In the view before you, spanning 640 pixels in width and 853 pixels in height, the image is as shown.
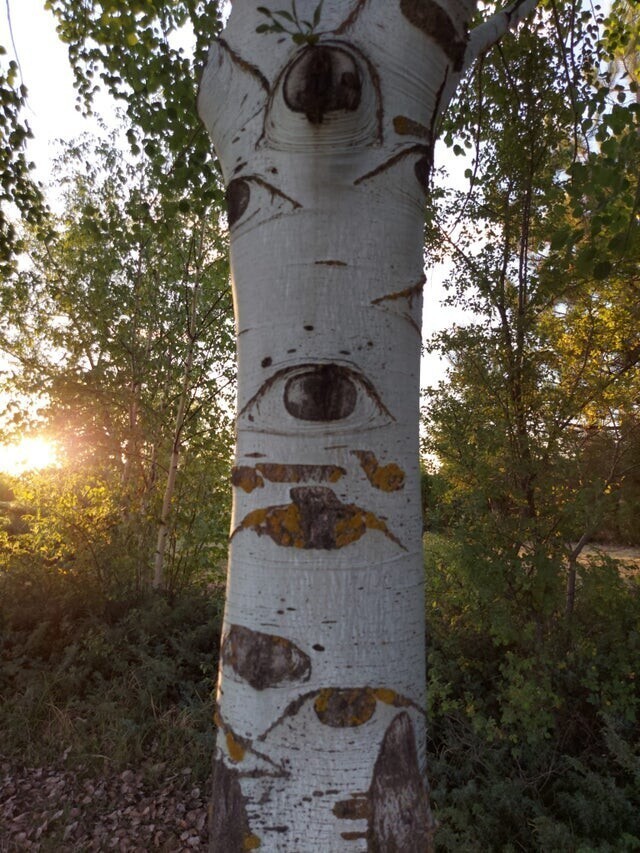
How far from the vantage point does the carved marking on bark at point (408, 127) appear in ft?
3.23

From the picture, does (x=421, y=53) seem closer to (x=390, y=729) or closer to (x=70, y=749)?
(x=390, y=729)

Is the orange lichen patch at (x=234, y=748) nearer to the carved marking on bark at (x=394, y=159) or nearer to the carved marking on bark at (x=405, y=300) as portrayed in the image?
the carved marking on bark at (x=405, y=300)

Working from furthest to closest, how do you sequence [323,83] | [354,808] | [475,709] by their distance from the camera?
[475,709]
[323,83]
[354,808]

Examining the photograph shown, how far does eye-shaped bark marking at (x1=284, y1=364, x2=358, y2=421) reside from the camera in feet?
2.88

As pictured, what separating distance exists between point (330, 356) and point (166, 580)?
5.57m

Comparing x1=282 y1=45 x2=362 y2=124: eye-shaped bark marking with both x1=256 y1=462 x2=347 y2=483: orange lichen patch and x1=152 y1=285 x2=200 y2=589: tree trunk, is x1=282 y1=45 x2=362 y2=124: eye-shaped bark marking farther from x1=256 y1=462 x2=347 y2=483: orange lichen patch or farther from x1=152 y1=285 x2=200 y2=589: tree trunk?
x1=152 y1=285 x2=200 y2=589: tree trunk

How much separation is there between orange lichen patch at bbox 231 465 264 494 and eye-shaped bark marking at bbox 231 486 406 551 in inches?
2.3

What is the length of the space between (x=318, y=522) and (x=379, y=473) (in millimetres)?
133

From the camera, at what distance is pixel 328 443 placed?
0.87 meters

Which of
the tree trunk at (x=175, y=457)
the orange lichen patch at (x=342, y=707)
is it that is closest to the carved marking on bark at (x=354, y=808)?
the orange lichen patch at (x=342, y=707)

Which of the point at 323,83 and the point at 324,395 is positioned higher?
the point at 323,83

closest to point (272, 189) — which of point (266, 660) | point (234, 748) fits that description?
point (266, 660)

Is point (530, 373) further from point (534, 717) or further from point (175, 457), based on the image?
point (175, 457)

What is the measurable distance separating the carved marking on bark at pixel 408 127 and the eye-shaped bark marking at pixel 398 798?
40.8 inches
